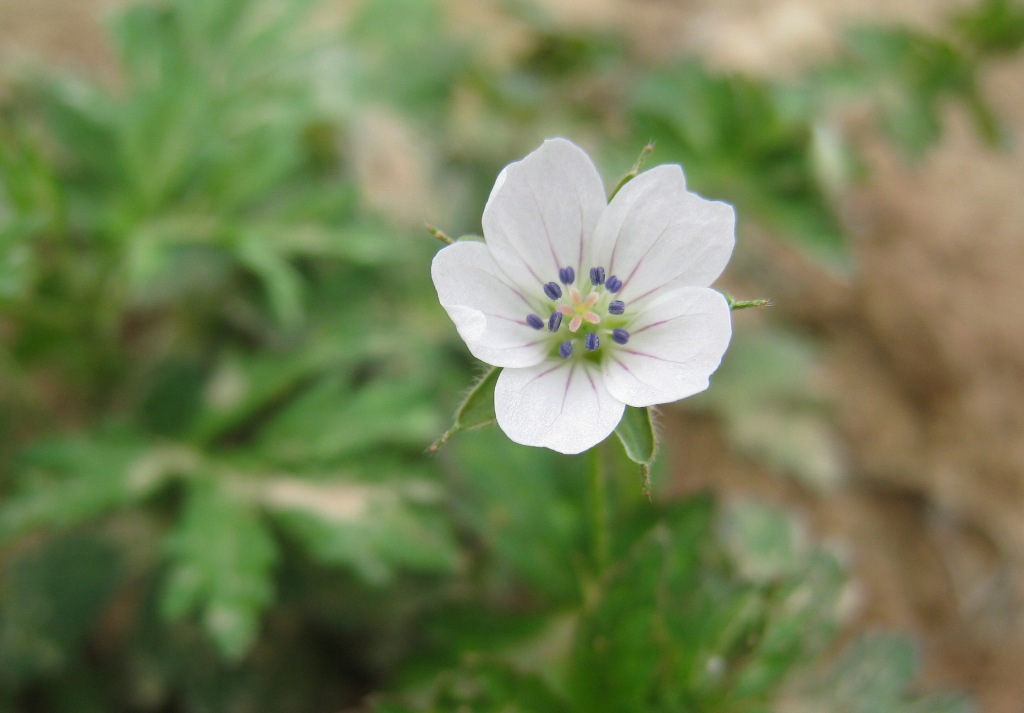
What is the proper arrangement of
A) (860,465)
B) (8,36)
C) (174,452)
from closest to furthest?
(174,452), (860,465), (8,36)

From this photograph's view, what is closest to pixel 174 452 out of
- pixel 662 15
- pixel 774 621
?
pixel 774 621

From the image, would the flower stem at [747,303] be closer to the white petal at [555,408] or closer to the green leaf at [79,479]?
the white petal at [555,408]

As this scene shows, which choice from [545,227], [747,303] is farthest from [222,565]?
[747,303]

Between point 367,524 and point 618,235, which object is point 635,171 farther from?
point 367,524

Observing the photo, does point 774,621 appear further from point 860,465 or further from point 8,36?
point 8,36

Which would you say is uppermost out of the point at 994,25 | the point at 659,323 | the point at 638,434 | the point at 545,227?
the point at 994,25
